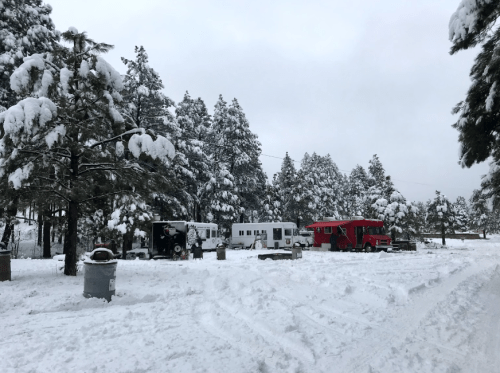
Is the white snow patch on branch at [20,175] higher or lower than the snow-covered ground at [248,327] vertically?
higher

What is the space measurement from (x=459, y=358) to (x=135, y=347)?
14.0 ft

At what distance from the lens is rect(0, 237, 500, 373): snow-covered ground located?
4.11 m

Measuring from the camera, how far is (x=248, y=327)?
552cm

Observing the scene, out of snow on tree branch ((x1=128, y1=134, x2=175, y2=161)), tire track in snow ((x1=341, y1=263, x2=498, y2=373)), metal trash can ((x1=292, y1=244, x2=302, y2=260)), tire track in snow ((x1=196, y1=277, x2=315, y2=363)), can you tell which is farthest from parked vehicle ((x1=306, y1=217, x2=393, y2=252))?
tire track in snow ((x1=196, y1=277, x2=315, y2=363))

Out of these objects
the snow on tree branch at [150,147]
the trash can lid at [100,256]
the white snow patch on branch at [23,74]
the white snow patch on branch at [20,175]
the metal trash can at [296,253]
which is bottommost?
the metal trash can at [296,253]

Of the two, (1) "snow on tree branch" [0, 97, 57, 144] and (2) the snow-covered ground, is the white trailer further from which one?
(1) "snow on tree branch" [0, 97, 57, 144]

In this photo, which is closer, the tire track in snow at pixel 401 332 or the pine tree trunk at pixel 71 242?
the tire track in snow at pixel 401 332

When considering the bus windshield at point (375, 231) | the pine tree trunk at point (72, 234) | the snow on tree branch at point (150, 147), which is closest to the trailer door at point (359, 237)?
the bus windshield at point (375, 231)

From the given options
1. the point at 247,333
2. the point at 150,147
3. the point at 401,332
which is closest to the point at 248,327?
the point at 247,333

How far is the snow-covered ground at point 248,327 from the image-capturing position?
411 cm

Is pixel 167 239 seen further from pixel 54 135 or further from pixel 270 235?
pixel 54 135

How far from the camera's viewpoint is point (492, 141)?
872 centimetres

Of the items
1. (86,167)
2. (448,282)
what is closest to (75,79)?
Result: (86,167)

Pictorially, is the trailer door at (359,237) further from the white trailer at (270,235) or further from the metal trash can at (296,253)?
the metal trash can at (296,253)
